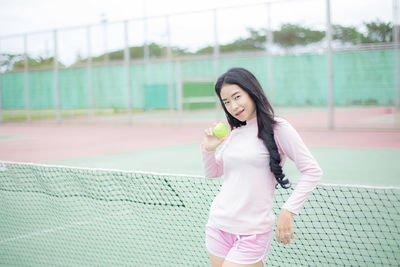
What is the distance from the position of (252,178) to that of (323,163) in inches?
263

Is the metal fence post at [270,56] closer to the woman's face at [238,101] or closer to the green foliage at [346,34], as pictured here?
the green foliage at [346,34]

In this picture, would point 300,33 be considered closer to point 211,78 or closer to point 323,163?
point 211,78

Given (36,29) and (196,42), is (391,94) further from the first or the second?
Result: (36,29)

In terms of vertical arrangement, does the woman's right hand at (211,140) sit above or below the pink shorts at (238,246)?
above

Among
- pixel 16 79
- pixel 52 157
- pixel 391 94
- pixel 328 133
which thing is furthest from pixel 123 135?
pixel 16 79

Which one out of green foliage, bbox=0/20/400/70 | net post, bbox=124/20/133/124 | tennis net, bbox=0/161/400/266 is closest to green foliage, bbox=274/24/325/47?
green foliage, bbox=0/20/400/70

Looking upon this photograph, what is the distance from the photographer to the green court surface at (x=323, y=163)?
284 inches

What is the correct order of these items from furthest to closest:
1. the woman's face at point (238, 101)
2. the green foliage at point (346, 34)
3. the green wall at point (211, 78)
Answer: the green foliage at point (346, 34), the green wall at point (211, 78), the woman's face at point (238, 101)

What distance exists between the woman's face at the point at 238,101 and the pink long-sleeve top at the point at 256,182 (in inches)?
3.9

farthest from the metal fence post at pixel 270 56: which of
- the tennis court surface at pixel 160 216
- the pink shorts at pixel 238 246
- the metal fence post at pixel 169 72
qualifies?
the pink shorts at pixel 238 246

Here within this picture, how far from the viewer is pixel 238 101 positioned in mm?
2320

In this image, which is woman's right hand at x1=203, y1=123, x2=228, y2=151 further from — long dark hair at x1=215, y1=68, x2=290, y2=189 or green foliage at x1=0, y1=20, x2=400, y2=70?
green foliage at x1=0, y1=20, x2=400, y2=70

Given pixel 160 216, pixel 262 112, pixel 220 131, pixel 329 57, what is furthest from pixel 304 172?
pixel 329 57

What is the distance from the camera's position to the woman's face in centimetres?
231
